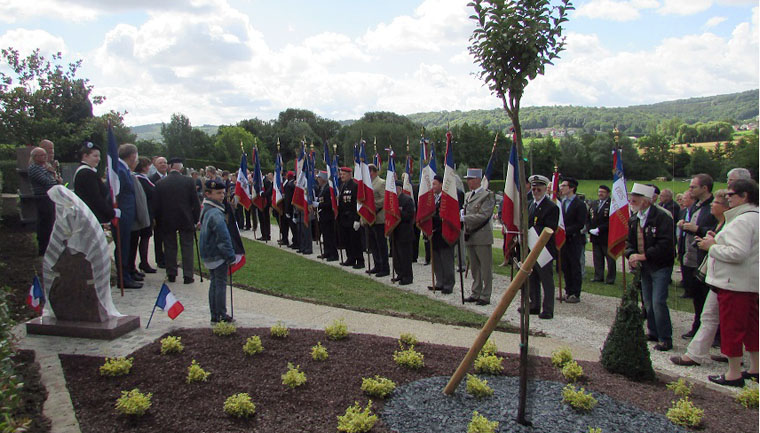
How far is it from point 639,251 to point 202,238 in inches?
244

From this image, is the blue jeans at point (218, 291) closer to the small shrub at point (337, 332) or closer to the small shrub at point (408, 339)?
the small shrub at point (337, 332)

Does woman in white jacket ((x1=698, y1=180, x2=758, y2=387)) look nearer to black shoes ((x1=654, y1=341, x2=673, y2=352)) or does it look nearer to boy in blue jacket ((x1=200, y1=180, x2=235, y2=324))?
black shoes ((x1=654, y1=341, x2=673, y2=352))

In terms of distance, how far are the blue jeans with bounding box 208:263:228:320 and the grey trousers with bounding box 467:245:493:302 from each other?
4.64 meters

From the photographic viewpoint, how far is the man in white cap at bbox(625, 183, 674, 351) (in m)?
7.04

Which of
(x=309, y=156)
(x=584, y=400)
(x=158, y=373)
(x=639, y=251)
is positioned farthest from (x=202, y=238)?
(x=309, y=156)

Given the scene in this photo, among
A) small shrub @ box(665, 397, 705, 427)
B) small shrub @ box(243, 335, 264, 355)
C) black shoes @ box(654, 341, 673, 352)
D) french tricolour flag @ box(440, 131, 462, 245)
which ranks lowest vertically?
black shoes @ box(654, 341, 673, 352)

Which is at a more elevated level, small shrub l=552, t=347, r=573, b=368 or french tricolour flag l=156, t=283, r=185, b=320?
french tricolour flag l=156, t=283, r=185, b=320

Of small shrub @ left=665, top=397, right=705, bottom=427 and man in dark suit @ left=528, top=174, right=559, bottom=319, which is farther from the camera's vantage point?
man in dark suit @ left=528, top=174, right=559, bottom=319

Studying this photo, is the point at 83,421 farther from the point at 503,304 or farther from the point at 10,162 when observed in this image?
the point at 10,162

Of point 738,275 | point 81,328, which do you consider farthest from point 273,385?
point 738,275

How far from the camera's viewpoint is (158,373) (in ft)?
18.6

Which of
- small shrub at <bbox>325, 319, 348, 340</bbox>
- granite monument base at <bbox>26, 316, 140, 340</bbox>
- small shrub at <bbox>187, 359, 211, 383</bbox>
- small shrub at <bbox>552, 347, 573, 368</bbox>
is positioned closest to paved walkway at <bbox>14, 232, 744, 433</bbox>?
granite monument base at <bbox>26, 316, 140, 340</bbox>

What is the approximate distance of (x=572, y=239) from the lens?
10.5m

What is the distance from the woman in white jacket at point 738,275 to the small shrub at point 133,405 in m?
6.08
